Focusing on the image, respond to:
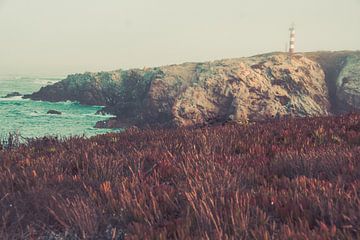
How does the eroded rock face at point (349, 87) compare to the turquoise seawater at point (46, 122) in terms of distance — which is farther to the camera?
the eroded rock face at point (349, 87)

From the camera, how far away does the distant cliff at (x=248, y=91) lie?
108 feet

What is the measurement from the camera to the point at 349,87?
35.0 metres

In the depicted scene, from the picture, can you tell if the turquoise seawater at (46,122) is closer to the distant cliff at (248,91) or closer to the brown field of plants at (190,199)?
the distant cliff at (248,91)

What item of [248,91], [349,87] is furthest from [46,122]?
[349,87]

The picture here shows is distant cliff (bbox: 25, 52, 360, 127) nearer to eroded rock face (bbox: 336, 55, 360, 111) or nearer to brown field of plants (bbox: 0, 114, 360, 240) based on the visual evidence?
eroded rock face (bbox: 336, 55, 360, 111)

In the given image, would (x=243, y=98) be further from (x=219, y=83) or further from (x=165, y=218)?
(x=165, y=218)

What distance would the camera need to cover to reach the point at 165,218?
323 centimetres

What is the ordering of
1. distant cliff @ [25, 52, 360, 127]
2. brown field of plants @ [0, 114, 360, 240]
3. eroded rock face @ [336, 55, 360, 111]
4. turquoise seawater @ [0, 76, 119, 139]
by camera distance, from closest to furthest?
brown field of plants @ [0, 114, 360, 240] < turquoise seawater @ [0, 76, 119, 139] < distant cliff @ [25, 52, 360, 127] < eroded rock face @ [336, 55, 360, 111]

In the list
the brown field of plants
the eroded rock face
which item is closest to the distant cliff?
the eroded rock face

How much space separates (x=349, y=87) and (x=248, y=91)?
9.83 meters

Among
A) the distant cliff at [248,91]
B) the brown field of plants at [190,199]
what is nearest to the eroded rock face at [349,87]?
the distant cliff at [248,91]

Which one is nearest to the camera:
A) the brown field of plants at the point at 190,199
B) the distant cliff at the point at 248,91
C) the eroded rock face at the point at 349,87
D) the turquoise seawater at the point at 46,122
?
the brown field of plants at the point at 190,199

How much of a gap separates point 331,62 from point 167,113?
21.2 meters

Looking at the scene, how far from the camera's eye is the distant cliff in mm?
33000
